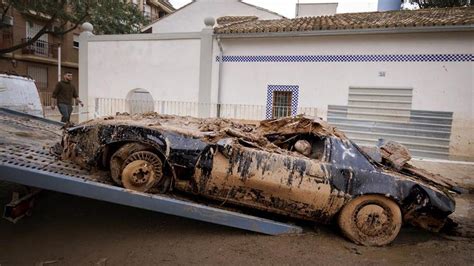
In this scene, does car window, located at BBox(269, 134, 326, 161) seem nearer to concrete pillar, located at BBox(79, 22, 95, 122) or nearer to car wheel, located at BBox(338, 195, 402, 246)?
car wheel, located at BBox(338, 195, 402, 246)

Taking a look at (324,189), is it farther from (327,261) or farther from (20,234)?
(20,234)

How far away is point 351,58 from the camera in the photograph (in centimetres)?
973

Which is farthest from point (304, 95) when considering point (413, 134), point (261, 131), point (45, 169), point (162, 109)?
point (45, 169)

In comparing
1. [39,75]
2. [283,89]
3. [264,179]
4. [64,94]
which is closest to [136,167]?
[264,179]

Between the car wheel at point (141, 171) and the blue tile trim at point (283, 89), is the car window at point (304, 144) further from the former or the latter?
the blue tile trim at point (283, 89)

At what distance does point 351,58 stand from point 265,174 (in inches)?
274

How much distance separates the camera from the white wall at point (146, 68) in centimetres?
1141

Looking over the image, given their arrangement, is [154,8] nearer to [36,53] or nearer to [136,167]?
[36,53]

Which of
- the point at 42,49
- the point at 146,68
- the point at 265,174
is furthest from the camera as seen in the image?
the point at 42,49

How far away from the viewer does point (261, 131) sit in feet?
15.9

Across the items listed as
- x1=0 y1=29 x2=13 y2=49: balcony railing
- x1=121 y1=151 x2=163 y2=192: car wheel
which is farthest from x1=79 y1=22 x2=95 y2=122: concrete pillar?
x1=0 y1=29 x2=13 y2=49: balcony railing

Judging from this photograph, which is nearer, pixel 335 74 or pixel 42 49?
pixel 335 74

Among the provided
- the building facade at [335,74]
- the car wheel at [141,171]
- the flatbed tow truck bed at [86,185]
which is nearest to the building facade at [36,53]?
the building facade at [335,74]

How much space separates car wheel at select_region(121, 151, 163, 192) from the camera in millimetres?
3895
